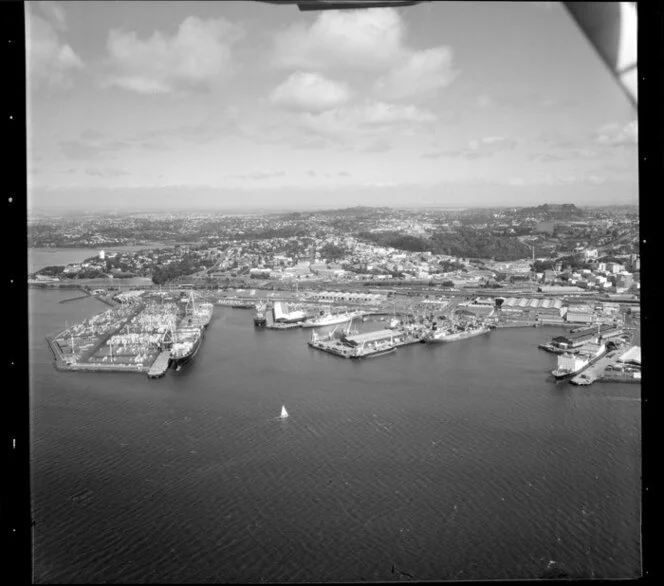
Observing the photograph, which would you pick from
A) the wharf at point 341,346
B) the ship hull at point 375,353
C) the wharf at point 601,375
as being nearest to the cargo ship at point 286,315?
the wharf at point 341,346

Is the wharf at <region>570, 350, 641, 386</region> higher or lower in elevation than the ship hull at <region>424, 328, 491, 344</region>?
lower

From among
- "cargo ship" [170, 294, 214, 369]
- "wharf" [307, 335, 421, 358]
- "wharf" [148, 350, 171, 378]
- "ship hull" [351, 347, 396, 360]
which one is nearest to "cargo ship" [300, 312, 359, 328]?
"wharf" [307, 335, 421, 358]

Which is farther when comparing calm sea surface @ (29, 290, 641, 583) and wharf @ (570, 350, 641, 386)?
wharf @ (570, 350, 641, 386)

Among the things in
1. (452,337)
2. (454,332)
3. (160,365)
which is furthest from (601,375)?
(160,365)

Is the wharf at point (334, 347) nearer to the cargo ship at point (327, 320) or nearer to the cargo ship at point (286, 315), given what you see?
the cargo ship at point (327, 320)

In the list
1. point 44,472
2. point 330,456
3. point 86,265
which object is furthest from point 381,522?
point 86,265

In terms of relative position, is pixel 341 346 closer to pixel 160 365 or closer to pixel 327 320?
pixel 327 320

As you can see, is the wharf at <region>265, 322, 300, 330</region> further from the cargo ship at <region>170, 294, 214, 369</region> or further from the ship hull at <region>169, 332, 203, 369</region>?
the ship hull at <region>169, 332, 203, 369</region>
